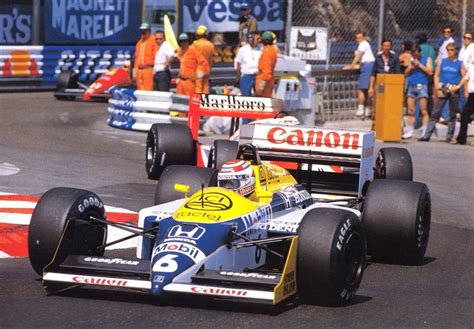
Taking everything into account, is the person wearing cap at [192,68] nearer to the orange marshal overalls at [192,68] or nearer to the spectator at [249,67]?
the orange marshal overalls at [192,68]

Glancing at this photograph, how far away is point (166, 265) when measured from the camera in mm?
7699

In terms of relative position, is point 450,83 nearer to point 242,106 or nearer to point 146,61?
point 146,61

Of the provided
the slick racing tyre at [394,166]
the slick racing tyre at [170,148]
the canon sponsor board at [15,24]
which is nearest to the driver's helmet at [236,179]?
the slick racing tyre at [394,166]

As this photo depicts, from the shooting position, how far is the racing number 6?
7676mm

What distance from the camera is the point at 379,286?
9.00 meters

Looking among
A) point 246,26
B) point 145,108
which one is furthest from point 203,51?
point 246,26

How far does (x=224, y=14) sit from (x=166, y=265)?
21914 millimetres

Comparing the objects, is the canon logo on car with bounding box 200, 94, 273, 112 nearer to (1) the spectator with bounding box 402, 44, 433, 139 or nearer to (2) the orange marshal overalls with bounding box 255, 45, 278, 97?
(2) the orange marshal overalls with bounding box 255, 45, 278, 97

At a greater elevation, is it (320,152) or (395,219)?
(320,152)

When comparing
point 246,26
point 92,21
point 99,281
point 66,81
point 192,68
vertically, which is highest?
point 246,26

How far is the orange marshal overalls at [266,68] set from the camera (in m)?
19.4

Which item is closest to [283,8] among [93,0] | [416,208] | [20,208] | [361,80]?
[93,0]

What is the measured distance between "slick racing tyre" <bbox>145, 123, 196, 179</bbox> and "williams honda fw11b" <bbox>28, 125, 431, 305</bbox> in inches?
167

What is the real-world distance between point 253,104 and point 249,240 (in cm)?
620
